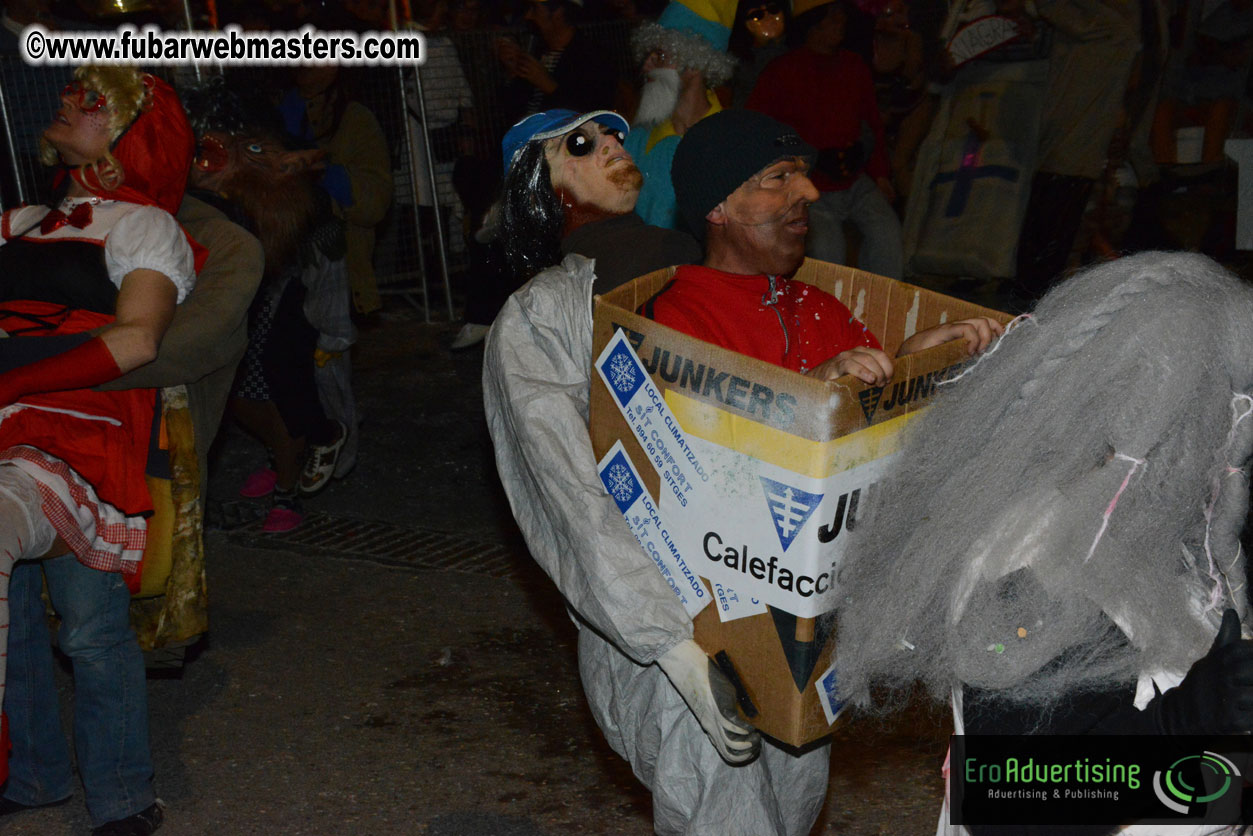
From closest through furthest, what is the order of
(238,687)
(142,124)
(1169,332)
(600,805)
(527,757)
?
(1169,332), (142,124), (600,805), (527,757), (238,687)

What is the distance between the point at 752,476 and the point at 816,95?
15.1ft

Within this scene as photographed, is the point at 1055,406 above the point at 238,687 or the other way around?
above

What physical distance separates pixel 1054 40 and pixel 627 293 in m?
6.07

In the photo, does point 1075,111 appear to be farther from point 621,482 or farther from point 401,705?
point 621,482

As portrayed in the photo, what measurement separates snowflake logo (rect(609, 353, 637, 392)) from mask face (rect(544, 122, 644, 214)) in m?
0.77

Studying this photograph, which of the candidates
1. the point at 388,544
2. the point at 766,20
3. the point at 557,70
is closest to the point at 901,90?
the point at 766,20

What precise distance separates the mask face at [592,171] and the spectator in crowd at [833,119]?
131 inches

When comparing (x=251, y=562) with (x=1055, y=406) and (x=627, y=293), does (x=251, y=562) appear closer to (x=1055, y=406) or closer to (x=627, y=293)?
(x=627, y=293)

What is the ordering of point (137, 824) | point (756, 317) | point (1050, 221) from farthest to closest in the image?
point (1050, 221) → point (137, 824) → point (756, 317)

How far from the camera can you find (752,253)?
2594mm

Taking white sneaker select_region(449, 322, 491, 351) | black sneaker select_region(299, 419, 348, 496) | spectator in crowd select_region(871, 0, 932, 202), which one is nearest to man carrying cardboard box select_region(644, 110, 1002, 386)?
black sneaker select_region(299, 419, 348, 496)

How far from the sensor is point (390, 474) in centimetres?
643

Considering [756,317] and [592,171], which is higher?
[592,171]

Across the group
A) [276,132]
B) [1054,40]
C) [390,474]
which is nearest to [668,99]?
[276,132]
